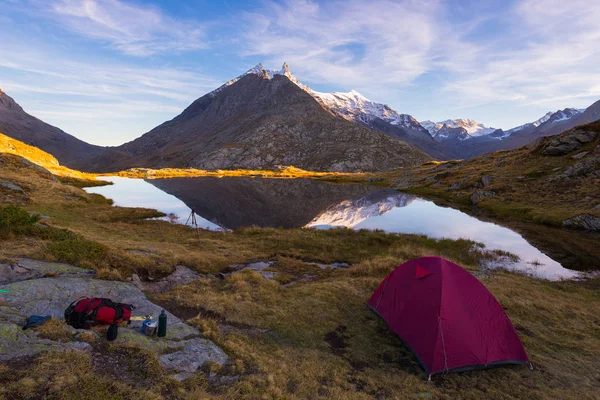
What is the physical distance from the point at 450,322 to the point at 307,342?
18.1 ft

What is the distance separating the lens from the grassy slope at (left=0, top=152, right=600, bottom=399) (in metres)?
6.98

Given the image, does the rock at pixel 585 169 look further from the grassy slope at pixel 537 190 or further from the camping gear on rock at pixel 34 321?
the camping gear on rock at pixel 34 321

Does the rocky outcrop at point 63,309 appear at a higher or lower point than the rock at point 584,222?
lower

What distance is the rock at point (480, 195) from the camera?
198ft

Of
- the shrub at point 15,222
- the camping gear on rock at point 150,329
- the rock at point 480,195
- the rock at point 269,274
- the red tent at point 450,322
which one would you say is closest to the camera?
the camping gear on rock at point 150,329

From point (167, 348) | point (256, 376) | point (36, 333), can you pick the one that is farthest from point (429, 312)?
point (36, 333)

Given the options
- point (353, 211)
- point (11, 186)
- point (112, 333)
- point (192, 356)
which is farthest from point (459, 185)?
point (11, 186)

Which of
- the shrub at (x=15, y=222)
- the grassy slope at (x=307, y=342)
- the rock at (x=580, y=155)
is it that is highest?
the rock at (x=580, y=155)

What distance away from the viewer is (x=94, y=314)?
8.72 m

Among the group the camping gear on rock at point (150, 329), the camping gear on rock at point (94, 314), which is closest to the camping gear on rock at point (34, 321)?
the camping gear on rock at point (94, 314)

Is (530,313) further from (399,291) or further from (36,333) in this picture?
(36,333)

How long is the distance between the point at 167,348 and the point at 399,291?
32.6 ft

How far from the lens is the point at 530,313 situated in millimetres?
15602

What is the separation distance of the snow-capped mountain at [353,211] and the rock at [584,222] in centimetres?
2479
